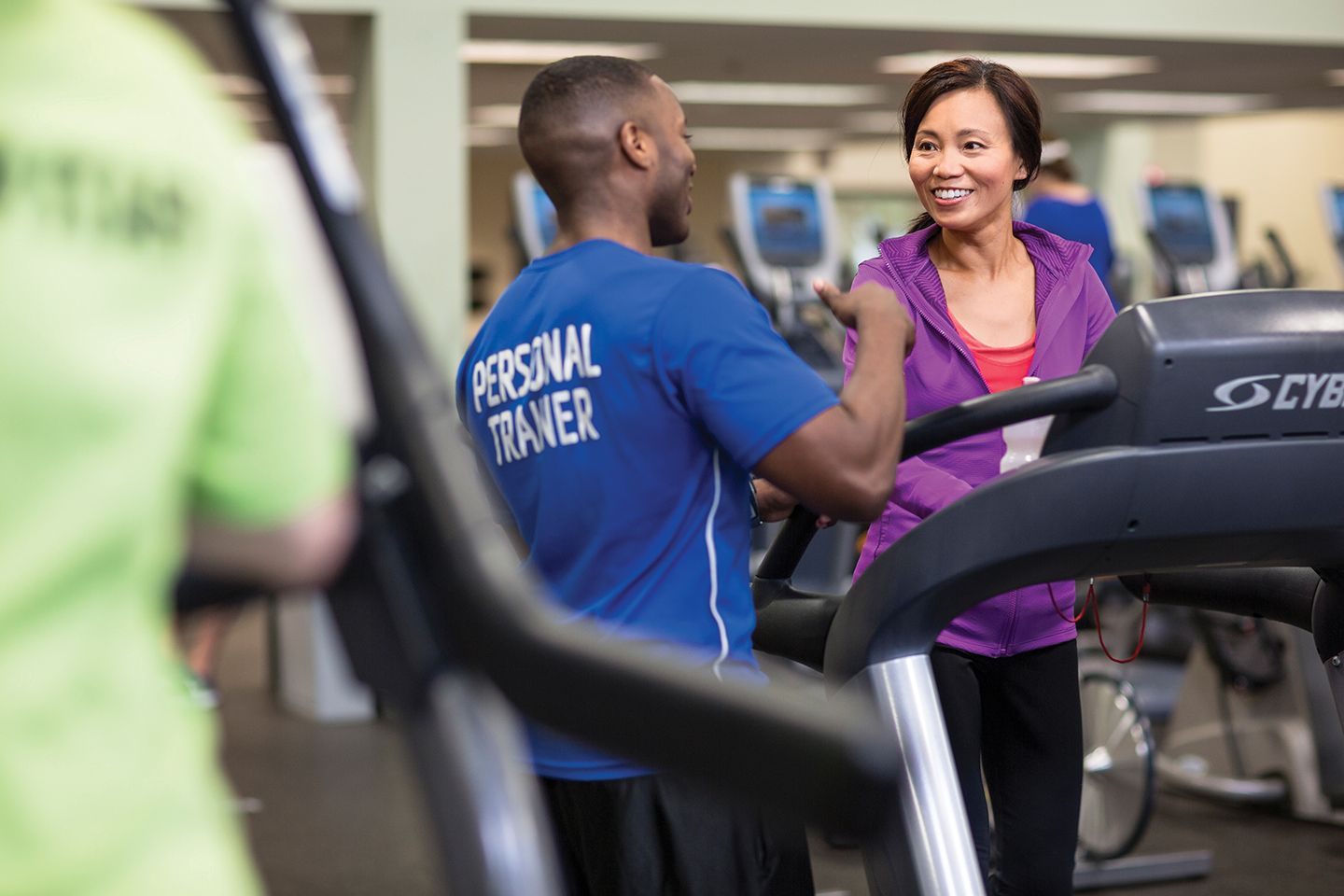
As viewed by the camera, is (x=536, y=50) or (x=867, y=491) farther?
(x=536, y=50)

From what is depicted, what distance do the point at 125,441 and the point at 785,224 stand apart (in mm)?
5225

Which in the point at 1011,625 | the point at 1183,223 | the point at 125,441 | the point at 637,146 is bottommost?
the point at 1011,625

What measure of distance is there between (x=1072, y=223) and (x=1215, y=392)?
4.16 meters

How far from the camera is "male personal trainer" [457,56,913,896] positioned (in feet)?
4.11

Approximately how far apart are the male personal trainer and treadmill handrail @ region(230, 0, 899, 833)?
2.36ft

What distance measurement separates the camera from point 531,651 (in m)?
0.49

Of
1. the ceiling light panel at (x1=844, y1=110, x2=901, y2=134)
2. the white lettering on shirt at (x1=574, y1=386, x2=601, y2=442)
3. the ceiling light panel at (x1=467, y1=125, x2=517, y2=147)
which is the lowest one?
the white lettering on shirt at (x1=574, y1=386, x2=601, y2=442)

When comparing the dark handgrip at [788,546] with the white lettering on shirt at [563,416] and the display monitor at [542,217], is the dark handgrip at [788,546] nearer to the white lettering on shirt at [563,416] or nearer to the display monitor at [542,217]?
the white lettering on shirt at [563,416]

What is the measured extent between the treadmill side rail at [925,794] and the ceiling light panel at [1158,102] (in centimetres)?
838

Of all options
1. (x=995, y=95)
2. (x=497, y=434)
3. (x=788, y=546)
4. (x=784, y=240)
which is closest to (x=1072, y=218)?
(x=784, y=240)

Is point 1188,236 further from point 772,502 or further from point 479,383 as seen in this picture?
point 479,383

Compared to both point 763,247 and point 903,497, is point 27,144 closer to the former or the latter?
point 903,497

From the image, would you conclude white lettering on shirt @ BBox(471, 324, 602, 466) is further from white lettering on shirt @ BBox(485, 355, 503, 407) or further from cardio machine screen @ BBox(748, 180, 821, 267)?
cardio machine screen @ BBox(748, 180, 821, 267)

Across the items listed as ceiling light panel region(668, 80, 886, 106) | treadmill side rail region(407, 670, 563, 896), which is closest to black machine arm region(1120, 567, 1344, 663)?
treadmill side rail region(407, 670, 563, 896)
